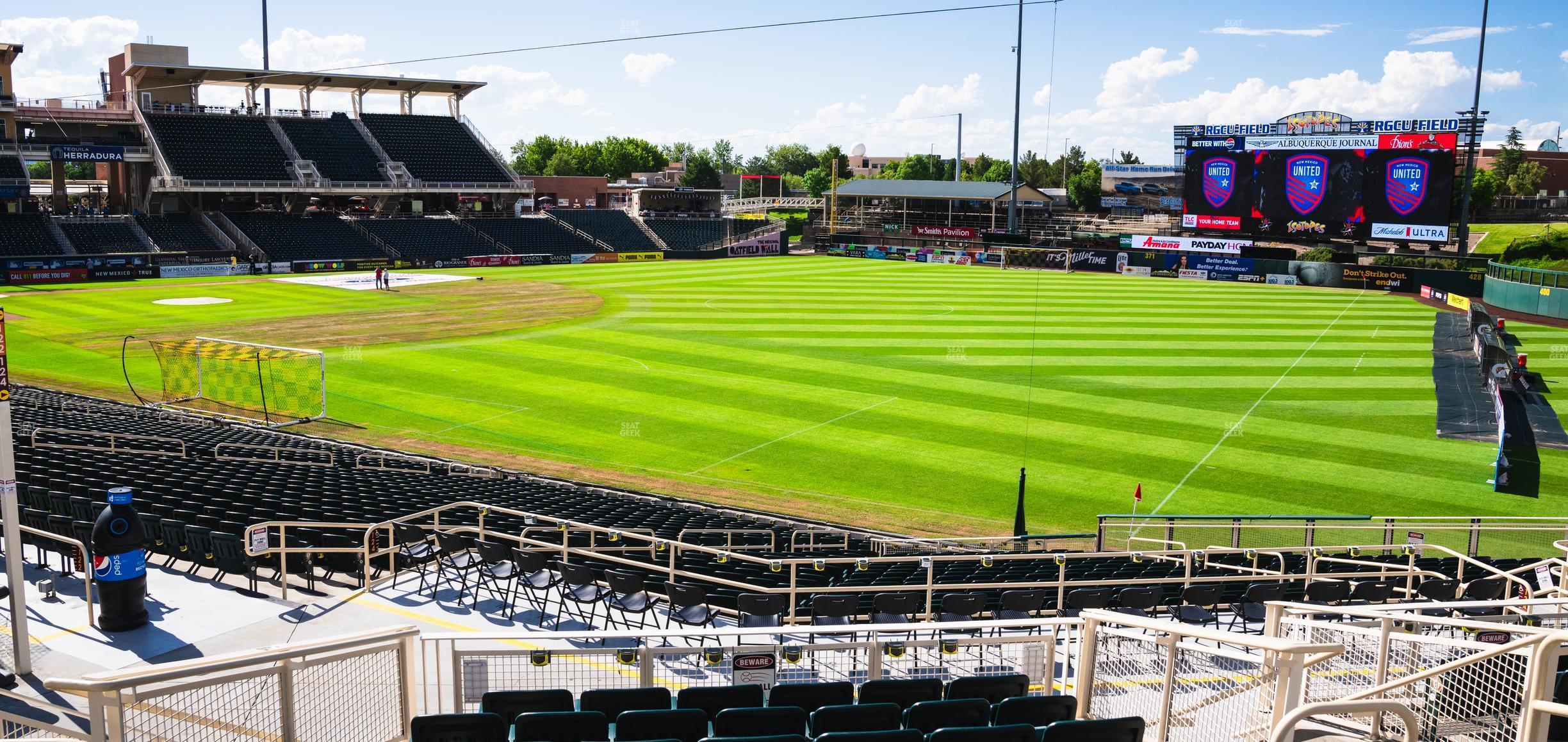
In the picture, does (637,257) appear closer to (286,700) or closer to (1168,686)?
(286,700)

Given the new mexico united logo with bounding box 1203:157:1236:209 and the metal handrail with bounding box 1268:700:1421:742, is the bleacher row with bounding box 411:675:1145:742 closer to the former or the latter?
the metal handrail with bounding box 1268:700:1421:742

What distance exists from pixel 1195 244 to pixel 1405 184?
14885 mm

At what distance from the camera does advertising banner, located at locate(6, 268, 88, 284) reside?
197 ft

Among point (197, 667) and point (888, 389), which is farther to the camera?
point (888, 389)

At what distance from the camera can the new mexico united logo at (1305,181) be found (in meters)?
68.4

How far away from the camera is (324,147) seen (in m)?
84.0

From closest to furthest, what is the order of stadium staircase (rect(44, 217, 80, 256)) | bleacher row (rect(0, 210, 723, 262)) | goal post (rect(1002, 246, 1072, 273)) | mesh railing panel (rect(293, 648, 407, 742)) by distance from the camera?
mesh railing panel (rect(293, 648, 407, 742)) → stadium staircase (rect(44, 217, 80, 256)) → bleacher row (rect(0, 210, 723, 262)) → goal post (rect(1002, 246, 1072, 273))

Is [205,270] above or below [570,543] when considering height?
above

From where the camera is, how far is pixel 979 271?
79.9 m

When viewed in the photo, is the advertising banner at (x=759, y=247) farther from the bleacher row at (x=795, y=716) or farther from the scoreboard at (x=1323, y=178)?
the bleacher row at (x=795, y=716)

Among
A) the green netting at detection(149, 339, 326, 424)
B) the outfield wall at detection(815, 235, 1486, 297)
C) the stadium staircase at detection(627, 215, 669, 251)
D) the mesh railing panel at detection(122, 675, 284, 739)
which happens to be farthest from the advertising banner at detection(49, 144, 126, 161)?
the mesh railing panel at detection(122, 675, 284, 739)

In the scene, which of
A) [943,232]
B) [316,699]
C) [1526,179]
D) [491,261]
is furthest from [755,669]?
[1526,179]

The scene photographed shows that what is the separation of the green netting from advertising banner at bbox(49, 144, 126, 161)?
4547 cm

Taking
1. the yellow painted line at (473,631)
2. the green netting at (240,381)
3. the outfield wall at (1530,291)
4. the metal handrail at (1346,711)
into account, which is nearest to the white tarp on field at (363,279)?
the green netting at (240,381)
